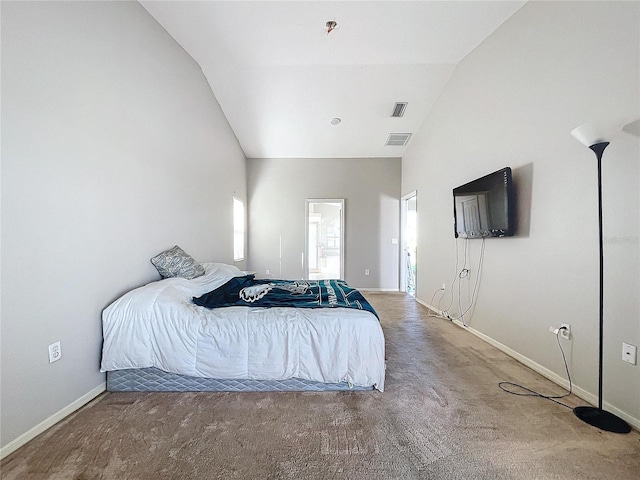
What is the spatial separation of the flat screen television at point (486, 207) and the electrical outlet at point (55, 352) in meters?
3.50

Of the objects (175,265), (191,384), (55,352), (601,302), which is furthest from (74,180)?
(601,302)

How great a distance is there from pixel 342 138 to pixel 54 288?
480cm

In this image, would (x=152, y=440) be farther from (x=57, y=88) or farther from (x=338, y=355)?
(x=57, y=88)

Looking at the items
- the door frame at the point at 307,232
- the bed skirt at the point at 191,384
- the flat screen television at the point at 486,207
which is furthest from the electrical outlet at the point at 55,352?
the door frame at the point at 307,232

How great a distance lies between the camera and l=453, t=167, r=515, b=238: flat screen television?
8.71 feet

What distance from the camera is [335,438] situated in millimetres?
1583

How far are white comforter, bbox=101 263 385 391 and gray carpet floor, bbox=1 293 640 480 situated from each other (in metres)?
0.18

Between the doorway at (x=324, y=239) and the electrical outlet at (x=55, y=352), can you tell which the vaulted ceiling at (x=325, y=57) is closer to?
the electrical outlet at (x=55, y=352)

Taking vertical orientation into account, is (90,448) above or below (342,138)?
below

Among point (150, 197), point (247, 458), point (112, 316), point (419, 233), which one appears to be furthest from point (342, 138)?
point (247, 458)

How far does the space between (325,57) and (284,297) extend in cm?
295

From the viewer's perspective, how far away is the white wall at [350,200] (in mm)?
6168

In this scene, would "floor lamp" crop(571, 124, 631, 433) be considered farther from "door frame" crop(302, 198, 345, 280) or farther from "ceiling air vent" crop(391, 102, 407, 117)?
"door frame" crop(302, 198, 345, 280)

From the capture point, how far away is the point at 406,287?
20.3 feet
